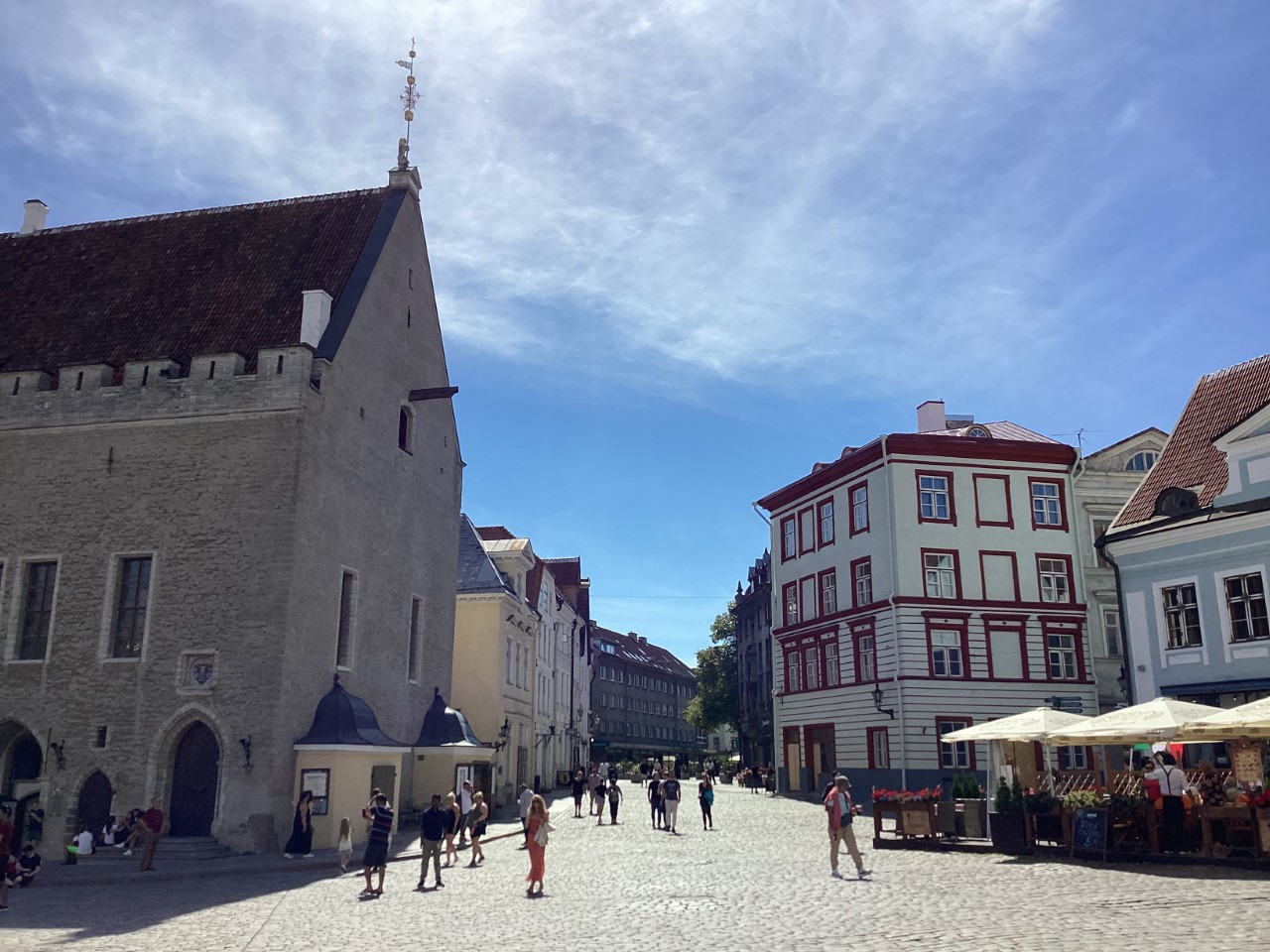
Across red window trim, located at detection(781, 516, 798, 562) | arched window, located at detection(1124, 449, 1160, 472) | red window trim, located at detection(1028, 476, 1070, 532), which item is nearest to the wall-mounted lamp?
red window trim, located at detection(1028, 476, 1070, 532)

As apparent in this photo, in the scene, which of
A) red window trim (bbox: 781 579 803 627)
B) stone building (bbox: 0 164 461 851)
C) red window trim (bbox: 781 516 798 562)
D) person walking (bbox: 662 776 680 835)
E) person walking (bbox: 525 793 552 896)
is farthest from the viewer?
red window trim (bbox: 781 516 798 562)

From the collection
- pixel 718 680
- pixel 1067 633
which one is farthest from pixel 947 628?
pixel 718 680

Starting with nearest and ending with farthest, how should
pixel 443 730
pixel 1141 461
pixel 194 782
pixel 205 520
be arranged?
pixel 194 782 → pixel 205 520 → pixel 443 730 → pixel 1141 461

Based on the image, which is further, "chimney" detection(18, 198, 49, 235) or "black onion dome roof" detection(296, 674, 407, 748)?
"chimney" detection(18, 198, 49, 235)

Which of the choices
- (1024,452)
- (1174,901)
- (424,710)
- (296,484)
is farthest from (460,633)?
(1174,901)

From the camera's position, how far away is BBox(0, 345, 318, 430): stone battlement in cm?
2458

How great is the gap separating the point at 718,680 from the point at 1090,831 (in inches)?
2305

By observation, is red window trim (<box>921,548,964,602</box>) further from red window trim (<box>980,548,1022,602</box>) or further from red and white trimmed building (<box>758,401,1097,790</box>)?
red window trim (<box>980,548,1022,602</box>)

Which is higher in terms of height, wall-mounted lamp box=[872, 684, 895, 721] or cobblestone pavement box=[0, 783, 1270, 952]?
wall-mounted lamp box=[872, 684, 895, 721]

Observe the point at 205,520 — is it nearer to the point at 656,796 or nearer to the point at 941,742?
the point at 656,796

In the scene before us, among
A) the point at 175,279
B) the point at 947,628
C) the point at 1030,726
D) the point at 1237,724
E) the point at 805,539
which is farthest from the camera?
the point at 805,539

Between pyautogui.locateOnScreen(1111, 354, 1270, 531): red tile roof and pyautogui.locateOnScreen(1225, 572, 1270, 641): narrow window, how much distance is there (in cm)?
229

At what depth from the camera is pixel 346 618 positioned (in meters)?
26.5

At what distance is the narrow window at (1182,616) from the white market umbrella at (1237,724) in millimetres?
7687
